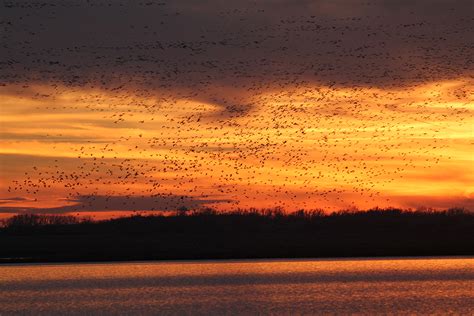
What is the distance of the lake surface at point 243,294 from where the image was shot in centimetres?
4959

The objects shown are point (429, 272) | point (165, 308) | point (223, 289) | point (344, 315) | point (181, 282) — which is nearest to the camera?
point (344, 315)

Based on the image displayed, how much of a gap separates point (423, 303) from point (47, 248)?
161ft

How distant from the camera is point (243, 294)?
197ft

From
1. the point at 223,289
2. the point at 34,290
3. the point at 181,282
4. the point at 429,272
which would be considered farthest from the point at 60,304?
the point at 429,272

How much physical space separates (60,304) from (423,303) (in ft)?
69.1

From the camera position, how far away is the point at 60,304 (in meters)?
52.6

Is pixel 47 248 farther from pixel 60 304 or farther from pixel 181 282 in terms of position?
pixel 60 304

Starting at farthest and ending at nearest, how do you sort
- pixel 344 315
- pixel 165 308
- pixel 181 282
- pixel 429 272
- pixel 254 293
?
pixel 429 272, pixel 181 282, pixel 254 293, pixel 165 308, pixel 344 315

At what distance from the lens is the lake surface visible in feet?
163

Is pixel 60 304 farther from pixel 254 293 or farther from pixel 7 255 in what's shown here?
pixel 7 255

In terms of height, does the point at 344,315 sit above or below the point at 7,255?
below

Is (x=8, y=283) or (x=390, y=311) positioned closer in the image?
(x=390, y=311)

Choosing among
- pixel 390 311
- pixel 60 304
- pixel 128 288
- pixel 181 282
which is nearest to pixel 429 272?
pixel 181 282

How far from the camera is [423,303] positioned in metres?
52.2
